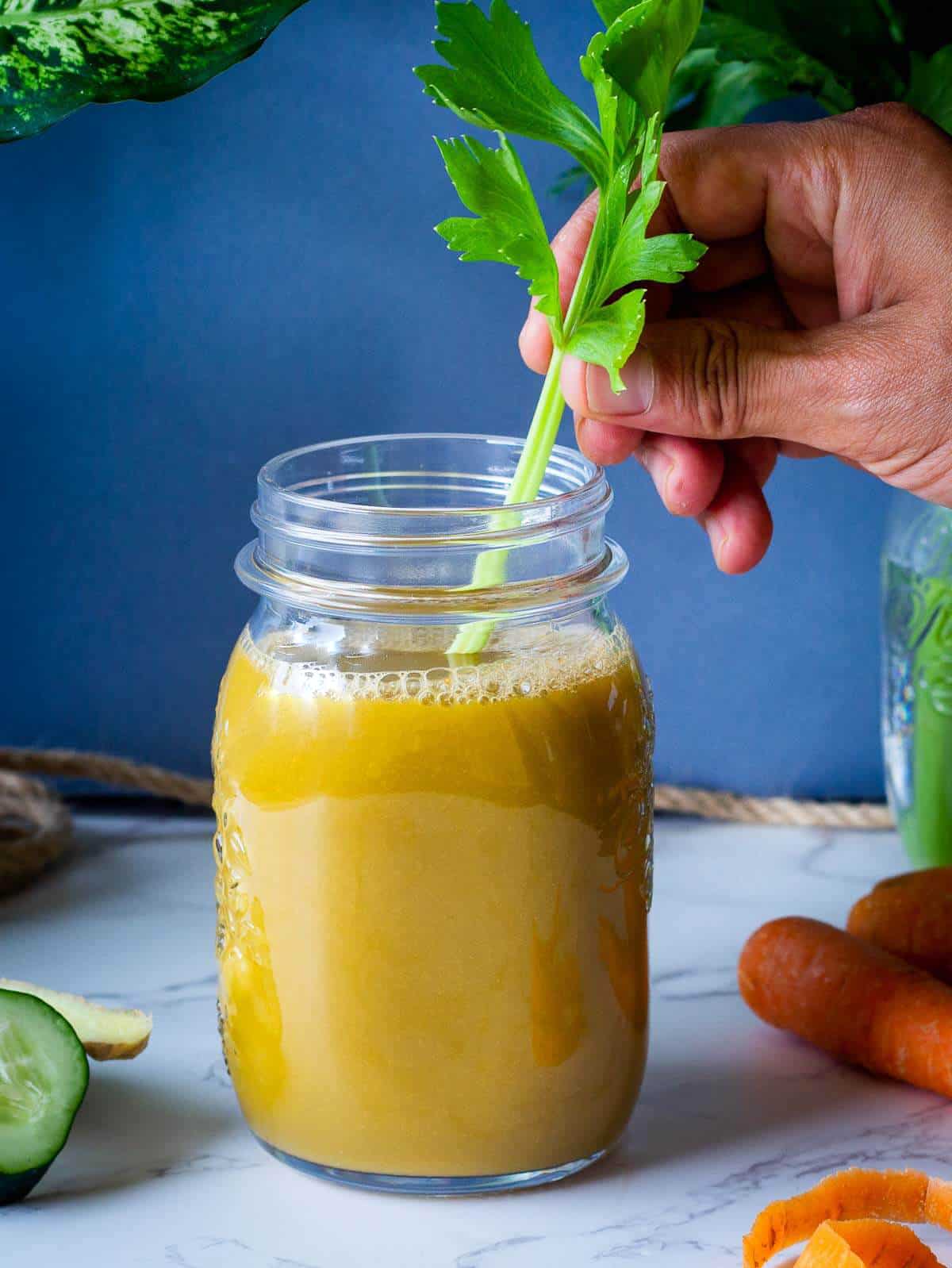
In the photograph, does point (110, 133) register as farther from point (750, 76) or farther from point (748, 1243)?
point (748, 1243)

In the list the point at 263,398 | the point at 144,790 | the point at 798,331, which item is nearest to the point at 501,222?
the point at 798,331

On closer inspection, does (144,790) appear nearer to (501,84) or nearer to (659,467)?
(659,467)

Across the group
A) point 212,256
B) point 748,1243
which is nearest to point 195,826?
point 212,256

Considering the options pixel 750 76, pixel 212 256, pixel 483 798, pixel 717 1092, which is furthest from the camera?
pixel 212 256

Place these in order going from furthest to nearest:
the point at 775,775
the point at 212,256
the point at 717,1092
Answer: the point at 775,775, the point at 212,256, the point at 717,1092

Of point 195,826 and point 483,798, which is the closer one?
point 483,798

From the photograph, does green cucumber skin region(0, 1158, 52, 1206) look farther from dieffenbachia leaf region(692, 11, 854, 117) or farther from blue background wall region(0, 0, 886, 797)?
dieffenbachia leaf region(692, 11, 854, 117)

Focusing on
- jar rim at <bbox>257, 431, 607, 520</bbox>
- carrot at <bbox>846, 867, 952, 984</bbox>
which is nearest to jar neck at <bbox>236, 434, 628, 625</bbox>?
jar rim at <bbox>257, 431, 607, 520</bbox>

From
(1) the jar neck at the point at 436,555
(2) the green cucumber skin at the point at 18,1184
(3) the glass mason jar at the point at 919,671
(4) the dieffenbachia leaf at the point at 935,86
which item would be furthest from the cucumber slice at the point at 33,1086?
(4) the dieffenbachia leaf at the point at 935,86

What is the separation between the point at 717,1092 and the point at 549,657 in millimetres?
308

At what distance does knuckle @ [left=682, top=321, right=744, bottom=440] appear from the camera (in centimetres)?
78

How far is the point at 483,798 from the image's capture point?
2.33ft

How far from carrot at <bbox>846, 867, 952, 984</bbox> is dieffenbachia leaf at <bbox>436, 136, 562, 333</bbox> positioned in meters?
0.48

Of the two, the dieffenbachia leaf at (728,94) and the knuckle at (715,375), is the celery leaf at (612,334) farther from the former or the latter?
the dieffenbachia leaf at (728,94)
